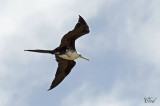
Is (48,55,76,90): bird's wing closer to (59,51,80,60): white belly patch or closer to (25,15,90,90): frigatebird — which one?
(25,15,90,90): frigatebird

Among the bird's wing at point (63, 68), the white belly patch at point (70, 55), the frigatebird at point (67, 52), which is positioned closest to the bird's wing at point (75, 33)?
the frigatebird at point (67, 52)

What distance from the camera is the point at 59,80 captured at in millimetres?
29953

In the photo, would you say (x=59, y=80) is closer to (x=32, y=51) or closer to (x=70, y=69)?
(x=70, y=69)

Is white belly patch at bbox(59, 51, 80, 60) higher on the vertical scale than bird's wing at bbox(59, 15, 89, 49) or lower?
lower

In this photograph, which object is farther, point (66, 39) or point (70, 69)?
point (70, 69)

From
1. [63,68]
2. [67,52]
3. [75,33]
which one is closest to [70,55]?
A: [67,52]

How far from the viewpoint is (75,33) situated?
28156 millimetres

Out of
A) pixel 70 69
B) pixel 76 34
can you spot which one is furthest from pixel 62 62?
pixel 76 34

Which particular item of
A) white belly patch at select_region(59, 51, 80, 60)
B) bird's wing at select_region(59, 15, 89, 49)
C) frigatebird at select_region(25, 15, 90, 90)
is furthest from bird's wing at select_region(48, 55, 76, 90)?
bird's wing at select_region(59, 15, 89, 49)

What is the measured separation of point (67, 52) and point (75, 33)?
115 centimetres

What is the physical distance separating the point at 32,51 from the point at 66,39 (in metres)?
1.66

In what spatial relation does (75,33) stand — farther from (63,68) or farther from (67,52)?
(63,68)

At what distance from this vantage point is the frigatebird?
2786cm

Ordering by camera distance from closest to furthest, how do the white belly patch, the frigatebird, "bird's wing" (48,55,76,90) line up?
the frigatebird
the white belly patch
"bird's wing" (48,55,76,90)
